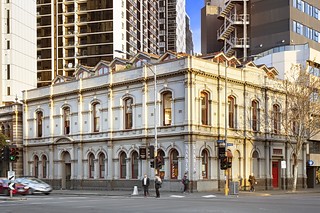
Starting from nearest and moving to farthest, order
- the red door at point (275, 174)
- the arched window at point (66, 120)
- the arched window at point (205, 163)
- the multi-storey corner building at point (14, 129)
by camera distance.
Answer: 1. the arched window at point (205, 163)
2. the red door at point (275, 174)
3. the arched window at point (66, 120)
4. the multi-storey corner building at point (14, 129)

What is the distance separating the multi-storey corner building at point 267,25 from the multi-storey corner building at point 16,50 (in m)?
31.5

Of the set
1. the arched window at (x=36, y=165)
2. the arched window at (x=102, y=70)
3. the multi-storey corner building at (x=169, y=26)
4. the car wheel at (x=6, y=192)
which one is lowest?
the car wheel at (x=6, y=192)

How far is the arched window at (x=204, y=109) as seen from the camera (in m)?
47.1

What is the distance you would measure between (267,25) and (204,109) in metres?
31.2

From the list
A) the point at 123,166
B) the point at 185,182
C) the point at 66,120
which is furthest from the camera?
the point at 66,120

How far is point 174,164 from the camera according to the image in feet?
155

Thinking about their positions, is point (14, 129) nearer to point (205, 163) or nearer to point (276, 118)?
point (205, 163)

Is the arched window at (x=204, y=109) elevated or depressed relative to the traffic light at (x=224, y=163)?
elevated

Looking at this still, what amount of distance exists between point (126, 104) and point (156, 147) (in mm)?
8134

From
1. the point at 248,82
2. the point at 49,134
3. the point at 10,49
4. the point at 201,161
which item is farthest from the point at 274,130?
the point at 10,49

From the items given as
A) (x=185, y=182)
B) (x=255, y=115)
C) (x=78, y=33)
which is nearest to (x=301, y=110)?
(x=255, y=115)

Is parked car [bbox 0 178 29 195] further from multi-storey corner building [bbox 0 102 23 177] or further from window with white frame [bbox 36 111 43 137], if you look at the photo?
multi-storey corner building [bbox 0 102 23 177]

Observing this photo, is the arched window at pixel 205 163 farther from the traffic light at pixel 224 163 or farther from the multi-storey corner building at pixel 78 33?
the multi-storey corner building at pixel 78 33

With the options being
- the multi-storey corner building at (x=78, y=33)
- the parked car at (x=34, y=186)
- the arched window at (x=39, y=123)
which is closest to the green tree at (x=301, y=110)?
the parked car at (x=34, y=186)
